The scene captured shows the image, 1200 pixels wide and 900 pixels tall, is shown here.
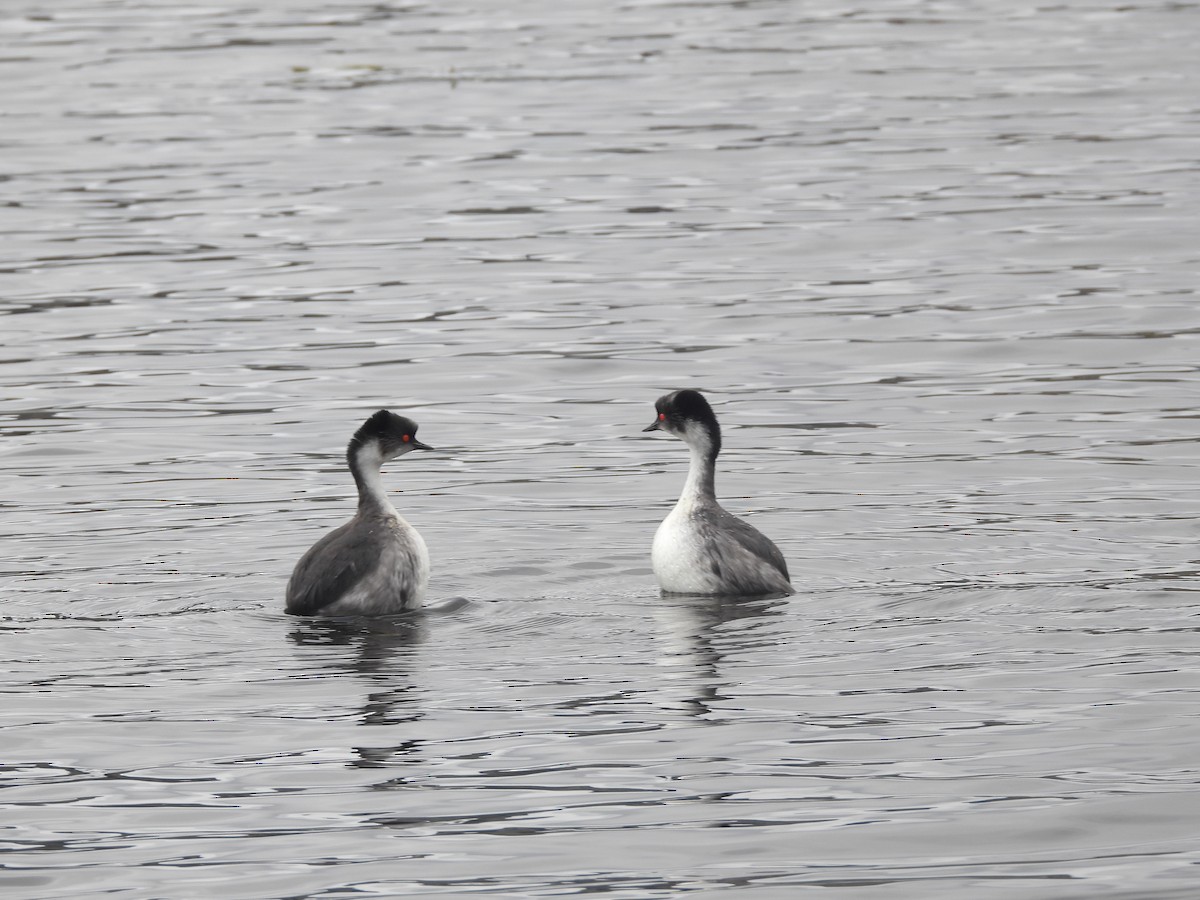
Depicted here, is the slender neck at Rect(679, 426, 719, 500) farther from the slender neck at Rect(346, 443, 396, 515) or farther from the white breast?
the slender neck at Rect(346, 443, 396, 515)

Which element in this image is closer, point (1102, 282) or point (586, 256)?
point (1102, 282)

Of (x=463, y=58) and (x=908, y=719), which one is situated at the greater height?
(x=463, y=58)

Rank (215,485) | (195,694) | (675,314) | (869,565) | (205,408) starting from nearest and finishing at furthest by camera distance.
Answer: (195,694) < (869,565) < (215,485) < (205,408) < (675,314)

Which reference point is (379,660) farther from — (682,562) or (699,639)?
(682,562)

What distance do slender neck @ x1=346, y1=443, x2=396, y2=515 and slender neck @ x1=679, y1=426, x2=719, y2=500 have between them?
5.77ft

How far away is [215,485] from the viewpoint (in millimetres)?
15617

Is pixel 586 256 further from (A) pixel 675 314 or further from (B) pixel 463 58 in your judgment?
(B) pixel 463 58

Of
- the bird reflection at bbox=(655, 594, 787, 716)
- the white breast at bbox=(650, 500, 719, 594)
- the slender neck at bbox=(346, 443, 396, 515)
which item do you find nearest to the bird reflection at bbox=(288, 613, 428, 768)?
the slender neck at bbox=(346, 443, 396, 515)

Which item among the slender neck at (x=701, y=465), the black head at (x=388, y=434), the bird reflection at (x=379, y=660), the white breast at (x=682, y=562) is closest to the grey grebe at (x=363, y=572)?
the bird reflection at (x=379, y=660)

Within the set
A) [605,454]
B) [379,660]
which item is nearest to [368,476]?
[379,660]

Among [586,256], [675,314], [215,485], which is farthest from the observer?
[586,256]

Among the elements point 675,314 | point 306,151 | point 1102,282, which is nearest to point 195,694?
point 675,314

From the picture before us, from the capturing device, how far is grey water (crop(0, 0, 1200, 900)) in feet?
29.2

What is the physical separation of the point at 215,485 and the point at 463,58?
758 inches
